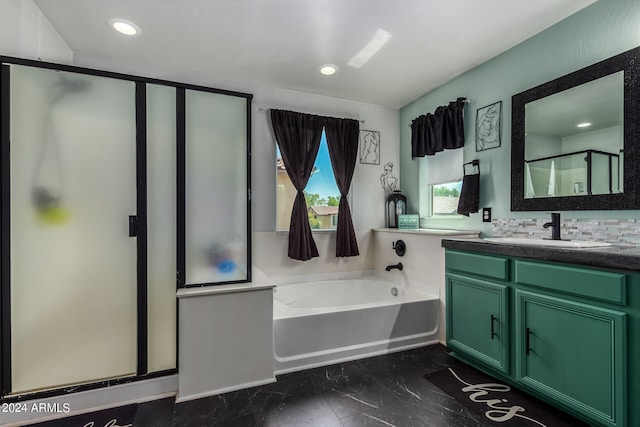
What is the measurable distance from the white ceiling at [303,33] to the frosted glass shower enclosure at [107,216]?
471 millimetres

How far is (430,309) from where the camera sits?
2561 mm

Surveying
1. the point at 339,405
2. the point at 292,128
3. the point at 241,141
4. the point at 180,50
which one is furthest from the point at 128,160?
the point at 339,405

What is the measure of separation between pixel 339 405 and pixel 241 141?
74.0 inches

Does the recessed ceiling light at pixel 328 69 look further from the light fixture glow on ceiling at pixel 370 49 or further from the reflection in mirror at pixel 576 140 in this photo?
the reflection in mirror at pixel 576 140

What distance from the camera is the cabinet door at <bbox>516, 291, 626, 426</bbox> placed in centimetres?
133

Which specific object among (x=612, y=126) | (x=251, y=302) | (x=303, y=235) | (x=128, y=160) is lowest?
(x=251, y=302)

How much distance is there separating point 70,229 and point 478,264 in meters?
2.65

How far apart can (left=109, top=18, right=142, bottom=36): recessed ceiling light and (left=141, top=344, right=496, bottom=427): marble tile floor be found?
8.31 ft

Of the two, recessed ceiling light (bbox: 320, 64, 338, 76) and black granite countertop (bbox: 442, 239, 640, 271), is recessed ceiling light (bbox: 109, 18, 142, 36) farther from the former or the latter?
black granite countertop (bbox: 442, 239, 640, 271)

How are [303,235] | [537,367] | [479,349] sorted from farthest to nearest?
[303,235]
[479,349]
[537,367]

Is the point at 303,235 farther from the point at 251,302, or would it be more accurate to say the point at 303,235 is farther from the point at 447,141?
the point at 447,141

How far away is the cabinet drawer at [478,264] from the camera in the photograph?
1839 millimetres

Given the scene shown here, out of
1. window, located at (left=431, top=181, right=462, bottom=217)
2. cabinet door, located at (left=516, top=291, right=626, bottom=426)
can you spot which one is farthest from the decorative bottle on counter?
cabinet door, located at (left=516, top=291, right=626, bottom=426)

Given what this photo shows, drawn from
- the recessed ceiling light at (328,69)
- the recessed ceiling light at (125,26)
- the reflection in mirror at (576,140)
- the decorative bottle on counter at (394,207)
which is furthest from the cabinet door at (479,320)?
the recessed ceiling light at (125,26)
